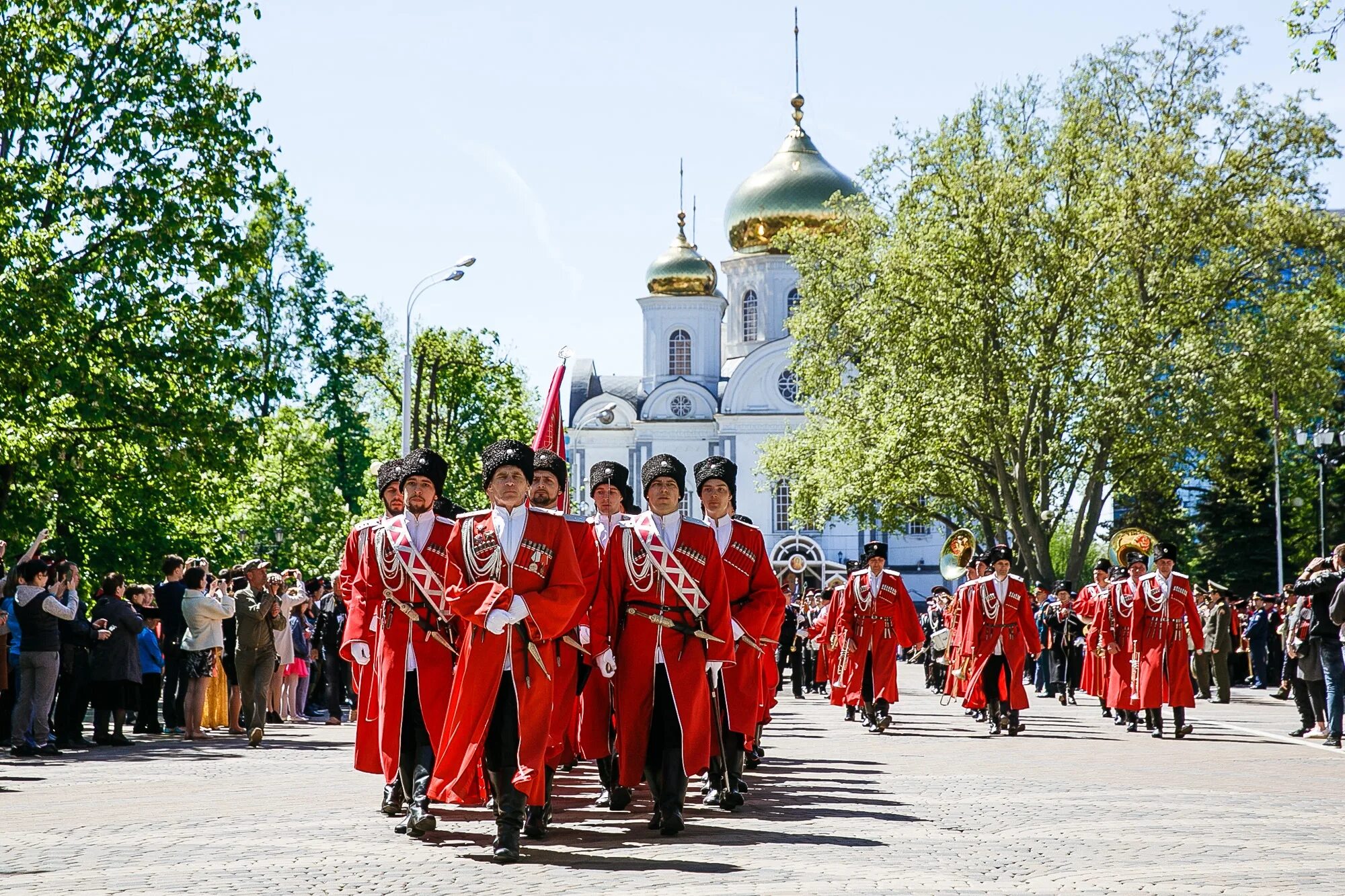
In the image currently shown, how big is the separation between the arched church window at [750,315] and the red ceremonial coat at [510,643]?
7135cm

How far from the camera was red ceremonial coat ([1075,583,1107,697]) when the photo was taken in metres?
20.9

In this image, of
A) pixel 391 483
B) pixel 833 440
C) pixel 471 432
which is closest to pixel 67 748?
pixel 391 483

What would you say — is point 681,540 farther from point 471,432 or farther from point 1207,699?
point 471,432

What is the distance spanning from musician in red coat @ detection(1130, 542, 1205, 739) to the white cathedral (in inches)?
2079

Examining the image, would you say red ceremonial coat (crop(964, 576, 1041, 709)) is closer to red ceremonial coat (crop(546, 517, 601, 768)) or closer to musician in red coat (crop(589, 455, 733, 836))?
musician in red coat (crop(589, 455, 733, 836))

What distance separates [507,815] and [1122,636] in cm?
1247

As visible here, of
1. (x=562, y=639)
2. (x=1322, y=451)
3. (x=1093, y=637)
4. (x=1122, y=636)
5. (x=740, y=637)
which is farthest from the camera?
(x=1322, y=451)

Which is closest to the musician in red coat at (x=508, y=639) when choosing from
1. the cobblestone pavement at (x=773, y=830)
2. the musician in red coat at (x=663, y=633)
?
the cobblestone pavement at (x=773, y=830)

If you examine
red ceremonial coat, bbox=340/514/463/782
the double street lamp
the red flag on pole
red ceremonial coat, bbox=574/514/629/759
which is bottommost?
red ceremonial coat, bbox=574/514/629/759

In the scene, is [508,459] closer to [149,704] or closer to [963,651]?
[963,651]

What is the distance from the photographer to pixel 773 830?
973 cm

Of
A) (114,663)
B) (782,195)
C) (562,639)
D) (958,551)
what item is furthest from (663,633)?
(782,195)

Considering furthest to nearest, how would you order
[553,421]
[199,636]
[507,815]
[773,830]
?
[199,636] < [553,421] < [773,830] < [507,815]

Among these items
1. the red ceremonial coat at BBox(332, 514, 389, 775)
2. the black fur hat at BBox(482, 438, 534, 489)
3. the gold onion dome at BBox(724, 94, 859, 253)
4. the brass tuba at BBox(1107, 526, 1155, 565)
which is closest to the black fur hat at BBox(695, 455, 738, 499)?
the red ceremonial coat at BBox(332, 514, 389, 775)
